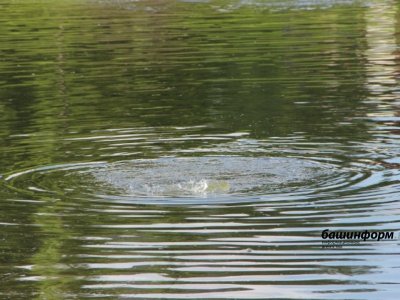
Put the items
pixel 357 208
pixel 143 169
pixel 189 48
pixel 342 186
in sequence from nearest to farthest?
1. pixel 357 208
2. pixel 342 186
3. pixel 143 169
4. pixel 189 48

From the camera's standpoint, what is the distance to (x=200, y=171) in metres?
14.3

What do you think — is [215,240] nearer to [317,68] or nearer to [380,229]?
[380,229]

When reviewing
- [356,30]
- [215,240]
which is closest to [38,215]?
[215,240]

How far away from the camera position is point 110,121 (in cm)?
1912

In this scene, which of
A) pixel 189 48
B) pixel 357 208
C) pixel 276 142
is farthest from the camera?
pixel 189 48

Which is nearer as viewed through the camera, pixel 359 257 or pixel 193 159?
pixel 359 257

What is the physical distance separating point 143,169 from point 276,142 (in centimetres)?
→ 250
